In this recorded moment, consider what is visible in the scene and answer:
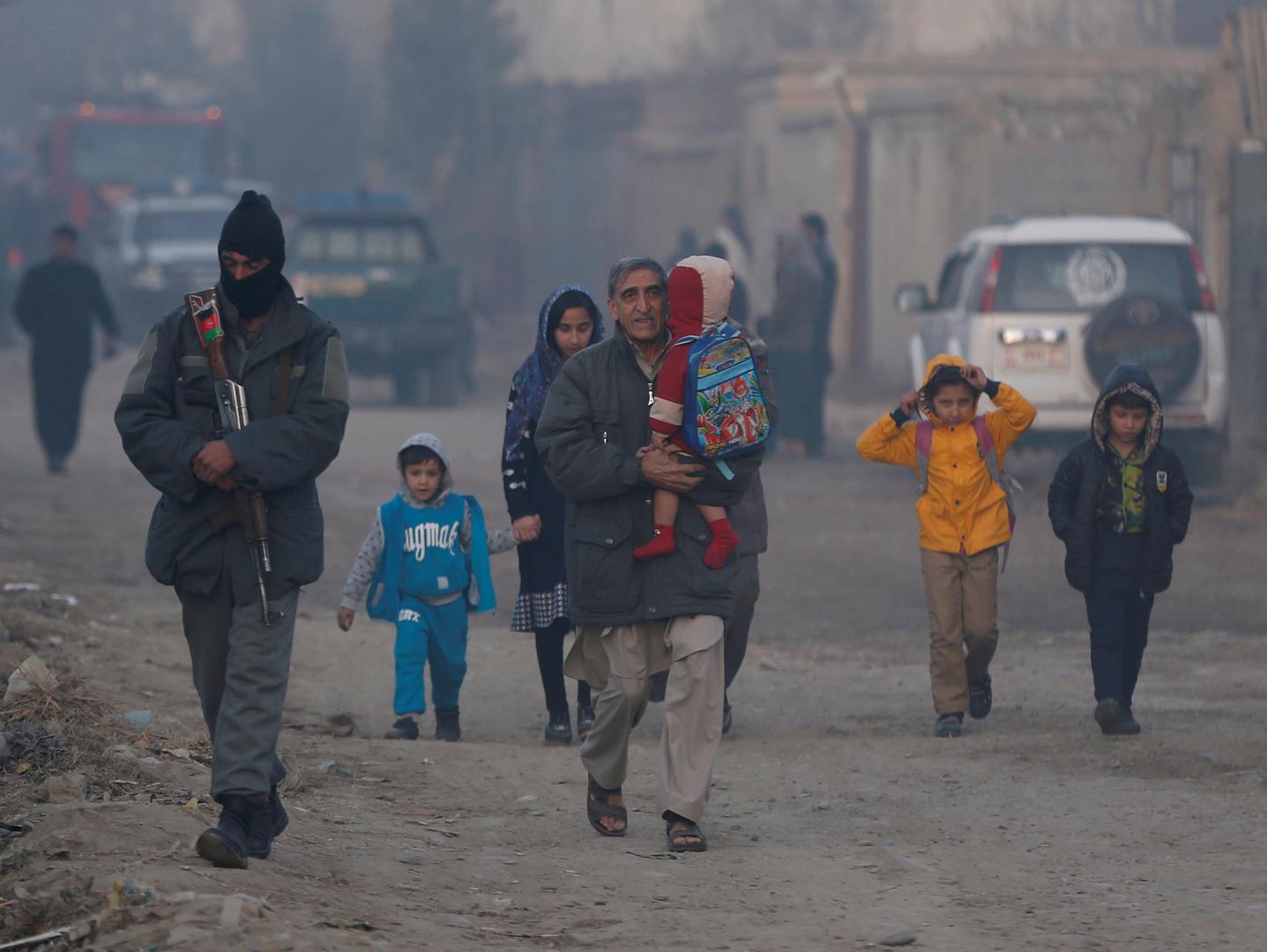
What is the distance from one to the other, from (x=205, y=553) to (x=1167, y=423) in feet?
32.6

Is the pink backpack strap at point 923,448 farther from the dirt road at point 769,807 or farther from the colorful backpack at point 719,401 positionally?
the colorful backpack at point 719,401

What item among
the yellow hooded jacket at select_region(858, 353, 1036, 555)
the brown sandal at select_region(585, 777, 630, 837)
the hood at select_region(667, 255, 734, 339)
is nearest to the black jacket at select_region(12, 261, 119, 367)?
the yellow hooded jacket at select_region(858, 353, 1036, 555)

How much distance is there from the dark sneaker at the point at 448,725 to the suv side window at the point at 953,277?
8228mm

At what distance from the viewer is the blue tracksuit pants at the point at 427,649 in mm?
7672

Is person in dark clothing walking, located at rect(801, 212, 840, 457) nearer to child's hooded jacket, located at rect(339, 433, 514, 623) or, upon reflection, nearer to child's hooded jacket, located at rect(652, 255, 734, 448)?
child's hooded jacket, located at rect(339, 433, 514, 623)

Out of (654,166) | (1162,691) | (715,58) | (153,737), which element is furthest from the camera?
(715,58)

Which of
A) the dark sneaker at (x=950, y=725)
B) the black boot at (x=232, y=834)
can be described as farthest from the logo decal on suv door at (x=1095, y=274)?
the black boot at (x=232, y=834)

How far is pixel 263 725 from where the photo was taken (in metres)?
5.25

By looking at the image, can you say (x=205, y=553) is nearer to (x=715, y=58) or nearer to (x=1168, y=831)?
(x=1168, y=831)

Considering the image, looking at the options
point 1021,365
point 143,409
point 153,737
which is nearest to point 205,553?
point 143,409

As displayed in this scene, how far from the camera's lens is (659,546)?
581 cm

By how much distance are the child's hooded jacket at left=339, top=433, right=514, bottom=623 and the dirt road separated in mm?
570

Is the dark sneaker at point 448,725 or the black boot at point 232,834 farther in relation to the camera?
the dark sneaker at point 448,725

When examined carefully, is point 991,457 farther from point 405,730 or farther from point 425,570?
Result: point 405,730
